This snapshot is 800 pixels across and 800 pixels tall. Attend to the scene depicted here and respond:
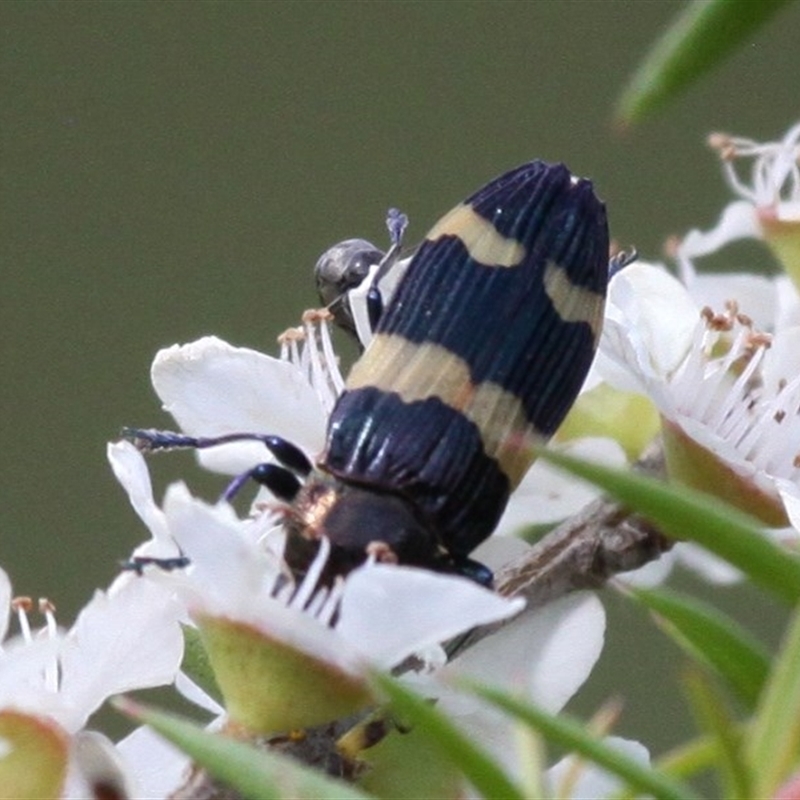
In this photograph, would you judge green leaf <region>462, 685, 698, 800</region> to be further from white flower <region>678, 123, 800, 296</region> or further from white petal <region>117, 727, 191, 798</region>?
white flower <region>678, 123, 800, 296</region>

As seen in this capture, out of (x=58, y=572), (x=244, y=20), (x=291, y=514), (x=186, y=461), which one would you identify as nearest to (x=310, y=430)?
(x=291, y=514)

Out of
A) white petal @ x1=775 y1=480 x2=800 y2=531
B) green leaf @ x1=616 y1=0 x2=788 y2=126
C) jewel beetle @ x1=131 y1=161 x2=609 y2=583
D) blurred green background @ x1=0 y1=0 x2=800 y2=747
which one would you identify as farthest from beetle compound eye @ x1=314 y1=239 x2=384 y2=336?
blurred green background @ x1=0 y1=0 x2=800 y2=747

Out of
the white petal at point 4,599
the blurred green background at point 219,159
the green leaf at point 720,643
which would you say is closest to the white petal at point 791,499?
the green leaf at point 720,643

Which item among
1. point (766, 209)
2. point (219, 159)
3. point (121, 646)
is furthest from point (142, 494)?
point (219, 159)

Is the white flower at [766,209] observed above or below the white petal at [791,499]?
above

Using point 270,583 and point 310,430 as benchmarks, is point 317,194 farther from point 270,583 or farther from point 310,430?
point 270,583

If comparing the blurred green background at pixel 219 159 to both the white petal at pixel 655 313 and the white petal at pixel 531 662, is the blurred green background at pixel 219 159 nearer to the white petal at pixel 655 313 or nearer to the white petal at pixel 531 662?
the white petal at pixel 655 313

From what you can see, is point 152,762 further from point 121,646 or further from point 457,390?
point 457,390
